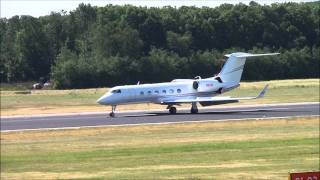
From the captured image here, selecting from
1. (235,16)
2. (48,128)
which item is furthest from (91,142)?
(235,16)

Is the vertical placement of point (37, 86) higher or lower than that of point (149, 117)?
higher

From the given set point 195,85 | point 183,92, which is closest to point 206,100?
point 195,85

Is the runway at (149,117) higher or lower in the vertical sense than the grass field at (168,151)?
lower

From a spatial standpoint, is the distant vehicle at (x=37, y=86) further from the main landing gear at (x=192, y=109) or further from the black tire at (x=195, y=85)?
the main landing gear at (x=192, y=109)

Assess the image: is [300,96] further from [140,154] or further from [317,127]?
[140,154]

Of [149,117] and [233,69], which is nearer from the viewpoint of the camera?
[149,117]

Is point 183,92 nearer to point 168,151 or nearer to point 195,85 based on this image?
point 195,85

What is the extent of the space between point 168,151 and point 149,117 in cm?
1820

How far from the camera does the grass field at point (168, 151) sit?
24391 millimetres

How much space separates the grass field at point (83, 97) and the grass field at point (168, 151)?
19559 millimetres

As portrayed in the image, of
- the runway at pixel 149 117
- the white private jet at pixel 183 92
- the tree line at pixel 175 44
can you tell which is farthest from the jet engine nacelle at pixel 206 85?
the tree line at pixel 175 44

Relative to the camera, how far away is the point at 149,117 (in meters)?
48.3

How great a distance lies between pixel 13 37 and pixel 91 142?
39.8ft

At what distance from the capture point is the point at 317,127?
3869 centimetres
